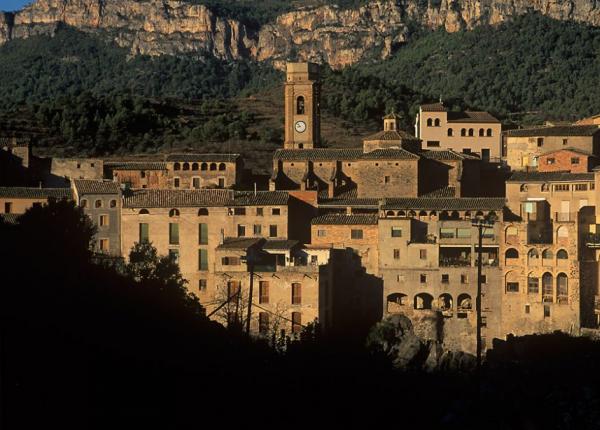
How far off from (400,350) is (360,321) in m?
4.11

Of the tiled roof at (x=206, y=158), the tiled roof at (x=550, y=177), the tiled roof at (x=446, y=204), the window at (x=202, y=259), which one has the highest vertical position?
the tiled roof at (x=206, y=158)

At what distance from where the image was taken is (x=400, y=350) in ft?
147

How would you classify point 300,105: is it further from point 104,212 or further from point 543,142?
point 104,212

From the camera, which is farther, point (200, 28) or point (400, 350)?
point (200, 28)

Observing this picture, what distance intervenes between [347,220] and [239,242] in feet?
12.4

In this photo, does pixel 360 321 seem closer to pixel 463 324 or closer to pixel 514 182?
pixel 463 324

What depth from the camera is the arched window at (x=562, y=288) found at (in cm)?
4772

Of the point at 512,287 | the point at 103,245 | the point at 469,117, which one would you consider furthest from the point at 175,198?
the point at 469,117

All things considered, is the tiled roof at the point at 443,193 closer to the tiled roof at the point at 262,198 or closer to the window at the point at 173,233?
the tiled roof at the point at 262,198

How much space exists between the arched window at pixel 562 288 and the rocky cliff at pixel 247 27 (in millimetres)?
55675

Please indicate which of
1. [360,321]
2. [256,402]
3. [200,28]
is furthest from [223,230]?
[200,28]

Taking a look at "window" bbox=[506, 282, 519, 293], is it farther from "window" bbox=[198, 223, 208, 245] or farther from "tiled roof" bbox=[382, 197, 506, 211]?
"window" bbox=[198, 223, 208, 245]

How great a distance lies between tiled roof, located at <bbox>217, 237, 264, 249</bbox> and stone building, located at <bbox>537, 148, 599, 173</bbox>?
11795mm

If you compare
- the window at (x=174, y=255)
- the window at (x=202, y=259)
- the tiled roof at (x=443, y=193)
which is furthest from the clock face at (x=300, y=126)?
the window at (x=174, y=255)
